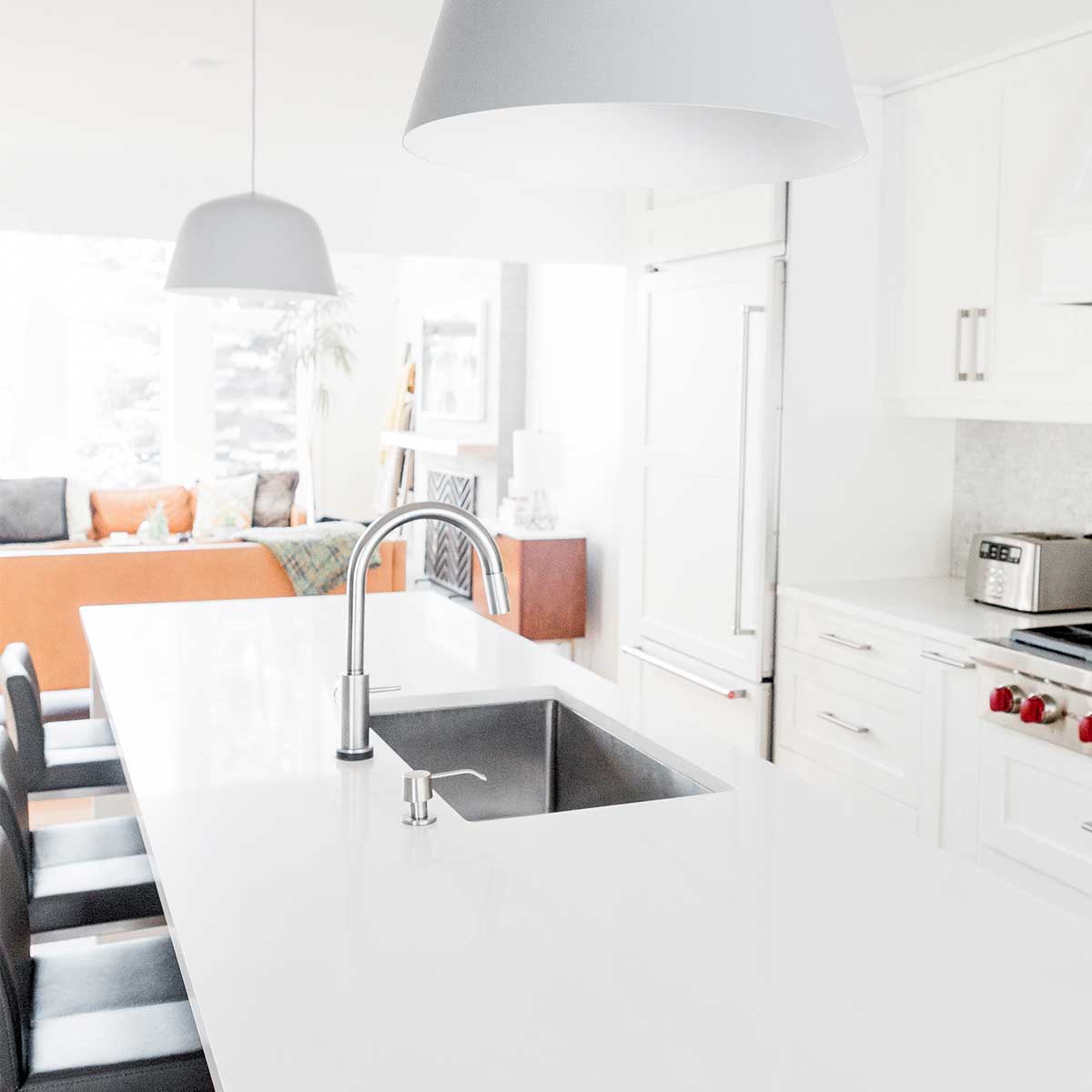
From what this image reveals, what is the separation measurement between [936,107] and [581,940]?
309cm

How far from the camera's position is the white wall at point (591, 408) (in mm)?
6305

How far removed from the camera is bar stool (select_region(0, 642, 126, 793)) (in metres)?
2.67

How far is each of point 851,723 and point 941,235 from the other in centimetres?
143

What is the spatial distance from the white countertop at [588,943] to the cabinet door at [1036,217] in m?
1.74

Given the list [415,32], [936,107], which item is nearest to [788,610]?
[936,107]

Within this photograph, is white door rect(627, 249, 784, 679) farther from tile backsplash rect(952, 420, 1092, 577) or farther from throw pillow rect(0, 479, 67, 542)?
throw pillow rect(0, 479, 67, 542)

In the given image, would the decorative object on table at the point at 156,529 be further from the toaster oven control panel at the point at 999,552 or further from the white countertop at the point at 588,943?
the white countertop at the point at 588,943

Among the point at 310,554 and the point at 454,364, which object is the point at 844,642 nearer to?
the point at 310,554

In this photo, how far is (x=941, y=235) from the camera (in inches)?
148

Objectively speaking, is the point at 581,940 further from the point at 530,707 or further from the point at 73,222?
the point at 73,222

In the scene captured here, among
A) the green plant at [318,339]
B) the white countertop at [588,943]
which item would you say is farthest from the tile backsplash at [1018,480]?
the green plant at [318,339]

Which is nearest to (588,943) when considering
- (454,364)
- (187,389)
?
(454,364)

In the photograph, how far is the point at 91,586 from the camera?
19.2 feet

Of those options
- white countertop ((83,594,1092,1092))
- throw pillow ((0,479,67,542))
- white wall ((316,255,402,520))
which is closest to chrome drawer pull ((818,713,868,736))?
white countertop ((83,594,1092,1092))
